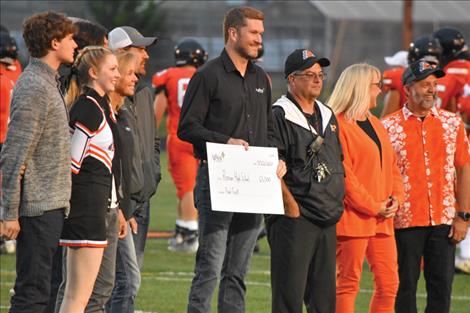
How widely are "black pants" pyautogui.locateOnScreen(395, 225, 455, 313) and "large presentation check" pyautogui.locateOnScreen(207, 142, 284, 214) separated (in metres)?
1.36

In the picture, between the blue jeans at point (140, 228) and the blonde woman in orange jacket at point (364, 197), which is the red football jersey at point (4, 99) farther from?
the blonde woman in orange jacket at point (364, 197)

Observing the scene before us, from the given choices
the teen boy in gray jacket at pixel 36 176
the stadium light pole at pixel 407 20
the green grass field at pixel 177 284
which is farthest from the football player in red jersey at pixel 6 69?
the stadium light pole at pixel 407 20

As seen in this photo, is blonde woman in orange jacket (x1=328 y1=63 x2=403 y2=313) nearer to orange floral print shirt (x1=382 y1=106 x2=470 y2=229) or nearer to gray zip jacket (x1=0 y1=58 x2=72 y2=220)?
orange floral print shirt (x1=382 y1=106 x2=470 y2=229)

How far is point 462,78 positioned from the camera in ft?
40.8

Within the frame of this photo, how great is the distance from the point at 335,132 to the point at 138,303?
2968 mm

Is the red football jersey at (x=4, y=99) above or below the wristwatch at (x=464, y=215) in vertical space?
above

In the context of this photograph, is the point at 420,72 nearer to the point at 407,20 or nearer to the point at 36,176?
the point at 36,176

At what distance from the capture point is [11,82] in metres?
13.4

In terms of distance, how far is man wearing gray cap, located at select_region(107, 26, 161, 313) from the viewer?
7.73 meters

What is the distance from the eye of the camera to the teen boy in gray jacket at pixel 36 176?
6602mm

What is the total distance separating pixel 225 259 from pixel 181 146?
20.5ft

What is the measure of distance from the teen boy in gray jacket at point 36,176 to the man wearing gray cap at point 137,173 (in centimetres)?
98

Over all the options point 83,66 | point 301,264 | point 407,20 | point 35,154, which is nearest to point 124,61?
point 83,66

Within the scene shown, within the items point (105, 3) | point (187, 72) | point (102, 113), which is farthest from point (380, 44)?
point (102, 113)
